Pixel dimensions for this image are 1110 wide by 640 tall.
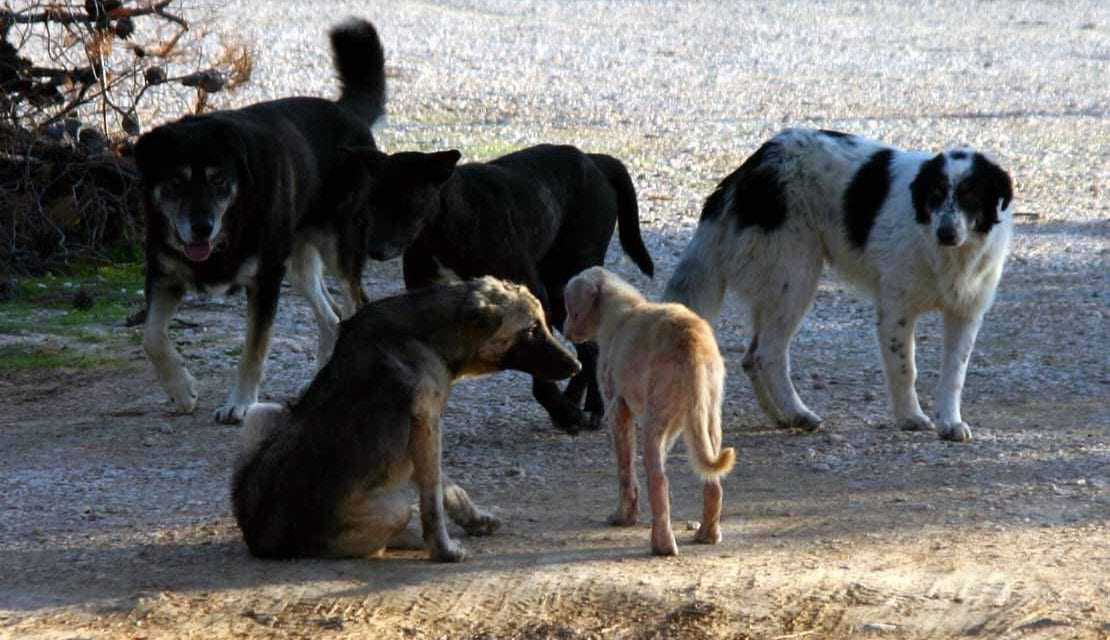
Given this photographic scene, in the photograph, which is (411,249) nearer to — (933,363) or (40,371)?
(40,371)

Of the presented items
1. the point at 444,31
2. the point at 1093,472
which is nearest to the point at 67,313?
the point at 1093,472

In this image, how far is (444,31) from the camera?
85.8ft

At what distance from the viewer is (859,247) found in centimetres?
915

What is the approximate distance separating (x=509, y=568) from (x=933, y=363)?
16.4ft

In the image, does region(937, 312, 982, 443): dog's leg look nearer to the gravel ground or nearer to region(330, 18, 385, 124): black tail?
the gravel ground

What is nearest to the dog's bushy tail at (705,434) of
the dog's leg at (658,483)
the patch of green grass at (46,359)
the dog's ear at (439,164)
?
the dog's leg at (658,483)

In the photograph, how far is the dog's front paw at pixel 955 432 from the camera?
8.53m

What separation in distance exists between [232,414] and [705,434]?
11.9 ft

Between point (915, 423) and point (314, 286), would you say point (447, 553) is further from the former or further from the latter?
point (314, 286)

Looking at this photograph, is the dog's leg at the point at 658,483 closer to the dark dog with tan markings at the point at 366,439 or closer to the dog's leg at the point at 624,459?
the dog's leg at the point at 624,459

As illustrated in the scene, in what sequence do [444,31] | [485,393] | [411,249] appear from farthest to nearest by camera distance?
[444,31], [485,393], [411,249]

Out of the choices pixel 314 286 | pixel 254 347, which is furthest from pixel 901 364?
pixel 314 286

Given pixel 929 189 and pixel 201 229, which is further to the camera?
pixel 929 189

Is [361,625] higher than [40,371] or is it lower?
higher
